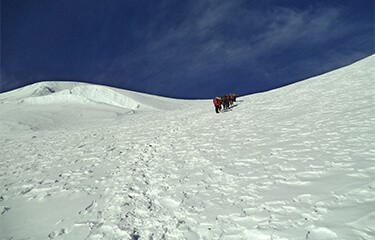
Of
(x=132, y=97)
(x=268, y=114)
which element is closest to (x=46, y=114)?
(x=132, y=97)

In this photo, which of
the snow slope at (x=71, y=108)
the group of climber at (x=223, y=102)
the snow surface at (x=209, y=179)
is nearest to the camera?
the snow surface at (x=209, y=179)

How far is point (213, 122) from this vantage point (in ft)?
59.1

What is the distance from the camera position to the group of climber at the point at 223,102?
21.5 meters

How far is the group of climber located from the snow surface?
355cm

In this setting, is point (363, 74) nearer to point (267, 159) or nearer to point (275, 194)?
point (267, 159)

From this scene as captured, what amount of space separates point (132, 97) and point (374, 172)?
3071 cm

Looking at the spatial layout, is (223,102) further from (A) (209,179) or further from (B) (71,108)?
(B) (71,108)

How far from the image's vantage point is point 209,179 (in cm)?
909

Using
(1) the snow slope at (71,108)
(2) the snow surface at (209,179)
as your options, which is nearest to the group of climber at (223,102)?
(2) the snow surface at (209,179)

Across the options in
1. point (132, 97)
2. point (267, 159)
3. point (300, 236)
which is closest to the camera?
point (300, 236)

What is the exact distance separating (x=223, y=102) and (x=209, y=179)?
1384cm

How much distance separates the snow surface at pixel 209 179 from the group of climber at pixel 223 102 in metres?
3.55

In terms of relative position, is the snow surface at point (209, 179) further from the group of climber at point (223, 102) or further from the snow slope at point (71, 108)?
the snow slope at point (71, 108)

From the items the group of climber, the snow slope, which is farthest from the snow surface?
the snow slope
